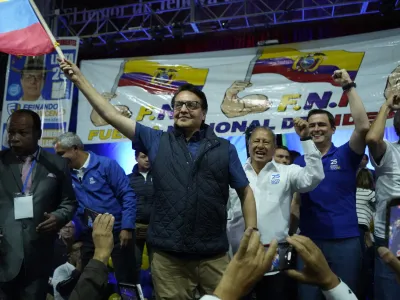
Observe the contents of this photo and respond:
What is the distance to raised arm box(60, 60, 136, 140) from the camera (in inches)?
96.7

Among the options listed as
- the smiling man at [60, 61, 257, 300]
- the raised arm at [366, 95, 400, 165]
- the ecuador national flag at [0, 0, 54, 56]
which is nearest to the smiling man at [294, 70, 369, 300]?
the raised arm at [366, 95, 400, 165]

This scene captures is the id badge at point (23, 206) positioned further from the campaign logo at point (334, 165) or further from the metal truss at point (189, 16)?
the metal truss at point (189, 16)

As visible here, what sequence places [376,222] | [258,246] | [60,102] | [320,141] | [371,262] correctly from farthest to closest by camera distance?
[60,102] < [371,262] < [320,141] < [376,222] < [258,246]

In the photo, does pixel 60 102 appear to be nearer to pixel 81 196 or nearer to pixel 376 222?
pixel 81 196

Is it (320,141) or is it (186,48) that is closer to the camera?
(320,141)

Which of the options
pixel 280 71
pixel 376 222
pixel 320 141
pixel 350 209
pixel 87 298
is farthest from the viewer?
pixel 280 71

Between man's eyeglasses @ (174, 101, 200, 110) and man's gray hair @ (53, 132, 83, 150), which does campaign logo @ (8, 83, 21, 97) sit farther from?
man's eyeglasses @ (174, 101, 200, 110)

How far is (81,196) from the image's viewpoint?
3.90m

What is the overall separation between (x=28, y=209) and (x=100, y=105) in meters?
0.80

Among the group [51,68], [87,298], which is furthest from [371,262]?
[51,68]

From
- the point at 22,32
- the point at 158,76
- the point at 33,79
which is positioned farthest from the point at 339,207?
the point at 33,79

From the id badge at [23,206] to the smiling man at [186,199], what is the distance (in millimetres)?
737

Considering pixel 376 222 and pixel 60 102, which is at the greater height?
pixel 60 102

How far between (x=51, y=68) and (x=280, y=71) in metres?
3.49
